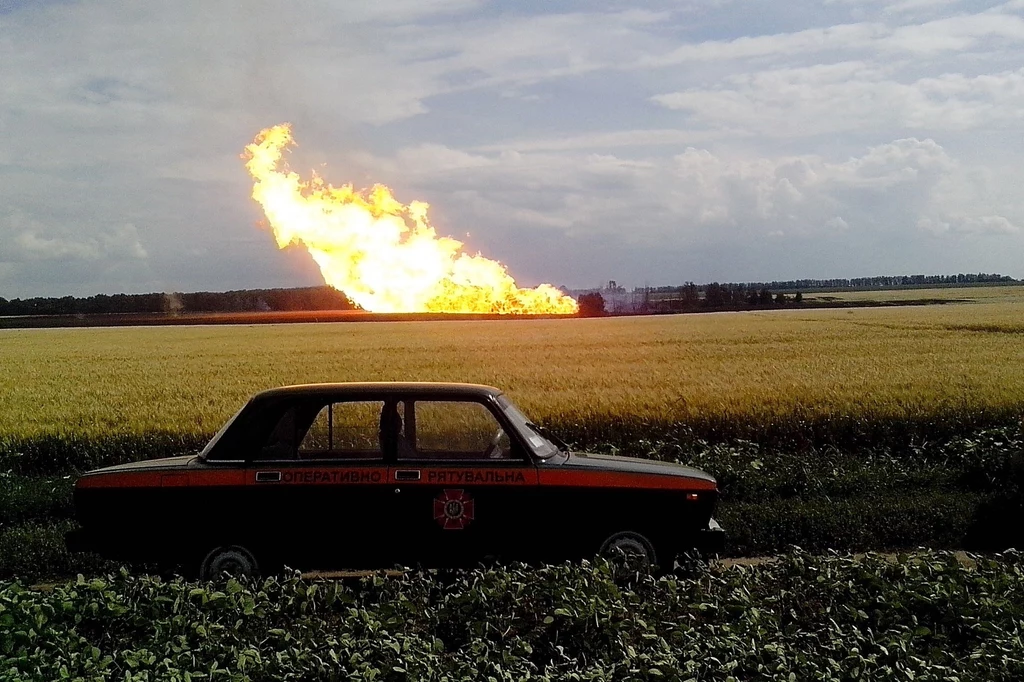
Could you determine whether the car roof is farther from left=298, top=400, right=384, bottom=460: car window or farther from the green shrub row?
the green shrub row

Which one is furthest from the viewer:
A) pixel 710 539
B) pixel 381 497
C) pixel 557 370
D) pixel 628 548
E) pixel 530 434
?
pixel 557 370

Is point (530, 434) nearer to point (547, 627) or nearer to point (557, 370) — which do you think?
point (547, 627)

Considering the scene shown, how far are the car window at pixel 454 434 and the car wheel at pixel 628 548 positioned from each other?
3.60 ft

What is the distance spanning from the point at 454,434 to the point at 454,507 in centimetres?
60

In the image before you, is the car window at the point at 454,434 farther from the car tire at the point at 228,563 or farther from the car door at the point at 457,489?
the car tire at the point at 228,563

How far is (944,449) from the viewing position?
15.1m

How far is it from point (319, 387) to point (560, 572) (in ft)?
8.77

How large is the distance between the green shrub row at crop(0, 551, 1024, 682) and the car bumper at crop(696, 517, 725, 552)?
0.76 meters

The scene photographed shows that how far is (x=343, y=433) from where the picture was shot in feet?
26.2

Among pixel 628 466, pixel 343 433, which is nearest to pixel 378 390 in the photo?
pixel 343 433

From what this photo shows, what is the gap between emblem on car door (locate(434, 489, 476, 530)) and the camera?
772 cm

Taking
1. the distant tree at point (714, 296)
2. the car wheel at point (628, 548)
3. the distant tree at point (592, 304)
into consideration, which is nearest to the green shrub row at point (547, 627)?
the car wheel at point (628, 548)

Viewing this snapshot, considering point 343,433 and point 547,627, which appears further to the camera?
point 343,433

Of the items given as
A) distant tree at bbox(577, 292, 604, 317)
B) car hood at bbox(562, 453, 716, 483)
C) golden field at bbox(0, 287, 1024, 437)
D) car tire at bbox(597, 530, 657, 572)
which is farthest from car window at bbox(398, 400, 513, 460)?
distant tree at bbox(577, 292, 604, 317)
